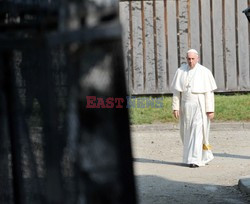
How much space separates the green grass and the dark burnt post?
12224 mm

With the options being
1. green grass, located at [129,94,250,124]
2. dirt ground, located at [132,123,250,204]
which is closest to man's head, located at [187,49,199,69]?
dirt ground, located at [132,123,250,204]

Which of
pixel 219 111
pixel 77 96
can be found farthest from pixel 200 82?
pixel 77 96

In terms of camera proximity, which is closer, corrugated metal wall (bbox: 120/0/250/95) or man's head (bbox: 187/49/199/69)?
man's head (bbox: 187/49/199/69)

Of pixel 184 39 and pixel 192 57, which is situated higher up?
pixel 184 39

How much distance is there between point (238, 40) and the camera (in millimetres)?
17531

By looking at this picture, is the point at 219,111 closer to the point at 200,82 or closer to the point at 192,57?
the point at 200,82

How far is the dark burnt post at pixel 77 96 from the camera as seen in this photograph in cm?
267

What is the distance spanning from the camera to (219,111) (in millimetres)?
16234

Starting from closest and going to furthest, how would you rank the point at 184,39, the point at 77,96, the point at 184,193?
1. the point at 77,96
2. the point at 184,193
3. the point at 184,39

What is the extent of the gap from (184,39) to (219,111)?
2.14m

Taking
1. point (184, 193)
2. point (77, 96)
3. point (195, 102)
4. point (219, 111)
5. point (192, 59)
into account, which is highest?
point (192, 59)

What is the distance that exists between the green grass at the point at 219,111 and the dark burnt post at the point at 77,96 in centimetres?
1222

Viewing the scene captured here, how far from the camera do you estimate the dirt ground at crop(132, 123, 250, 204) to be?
8.92m

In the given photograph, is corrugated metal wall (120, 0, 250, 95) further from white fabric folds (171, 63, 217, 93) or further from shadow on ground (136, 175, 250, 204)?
shadow on ground (136, 175, 250, 204)
